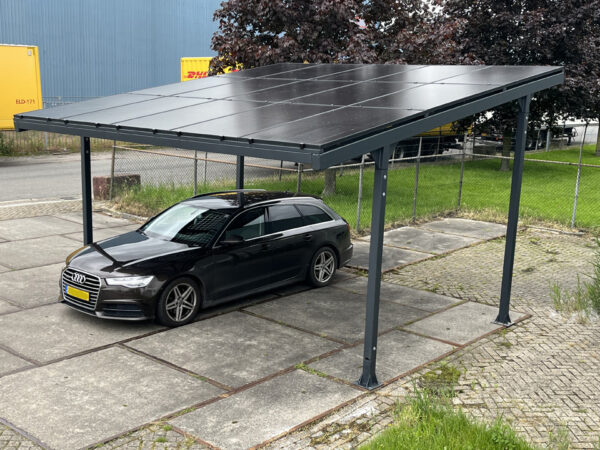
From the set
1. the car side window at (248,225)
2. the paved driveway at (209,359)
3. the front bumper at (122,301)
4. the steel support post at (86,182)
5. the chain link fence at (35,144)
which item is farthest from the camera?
the chain link fence at (35,144)

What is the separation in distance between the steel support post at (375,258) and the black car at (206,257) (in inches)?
108

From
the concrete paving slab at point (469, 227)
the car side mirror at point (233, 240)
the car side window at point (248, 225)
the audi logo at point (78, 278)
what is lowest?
the concrete paving slab at point (469, 227)

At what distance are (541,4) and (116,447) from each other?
23.4m

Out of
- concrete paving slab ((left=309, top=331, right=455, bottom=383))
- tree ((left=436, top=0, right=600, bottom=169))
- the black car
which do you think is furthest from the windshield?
tree ((left=436, top=0, right=600, bottom=169))

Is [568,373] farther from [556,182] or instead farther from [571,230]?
[556,182]

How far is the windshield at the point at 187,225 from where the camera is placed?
370 inches

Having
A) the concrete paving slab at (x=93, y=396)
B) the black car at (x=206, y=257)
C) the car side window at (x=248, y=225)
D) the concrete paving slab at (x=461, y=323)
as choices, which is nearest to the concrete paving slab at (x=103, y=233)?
the black car at (x=206, y=257)

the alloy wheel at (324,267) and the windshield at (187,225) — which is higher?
the windshield at (187,225)

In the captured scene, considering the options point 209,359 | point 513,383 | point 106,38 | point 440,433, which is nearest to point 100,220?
point 209,359

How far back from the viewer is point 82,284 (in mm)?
8727

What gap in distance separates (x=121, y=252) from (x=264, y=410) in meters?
3.57

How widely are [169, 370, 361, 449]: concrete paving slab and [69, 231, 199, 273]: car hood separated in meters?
2.64

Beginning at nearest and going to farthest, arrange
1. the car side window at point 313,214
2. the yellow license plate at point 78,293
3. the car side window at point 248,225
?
the yellow license plate at point 78,293, the car side window at point 248,225, the car side window at point 313,214

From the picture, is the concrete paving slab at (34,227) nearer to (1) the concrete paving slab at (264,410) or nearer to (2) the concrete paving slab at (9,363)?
(2) the concrete paving slab at (9,363)
